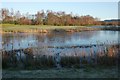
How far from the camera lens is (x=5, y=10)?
241 ft

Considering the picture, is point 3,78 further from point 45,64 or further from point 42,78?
point 45,64

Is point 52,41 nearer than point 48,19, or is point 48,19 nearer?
point 52,41

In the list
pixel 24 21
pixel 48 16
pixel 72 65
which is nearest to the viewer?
pixel 72 65

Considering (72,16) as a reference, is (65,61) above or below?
below

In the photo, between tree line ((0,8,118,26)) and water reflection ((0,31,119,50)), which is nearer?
water reflection ((0,31,119,50))

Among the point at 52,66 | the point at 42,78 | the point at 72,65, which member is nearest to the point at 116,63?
the point at 72,65

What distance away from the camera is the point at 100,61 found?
1198 centimetres

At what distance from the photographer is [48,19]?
77.1 metres

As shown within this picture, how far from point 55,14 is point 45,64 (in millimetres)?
73721

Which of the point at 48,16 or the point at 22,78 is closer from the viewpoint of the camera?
the point at 22,78

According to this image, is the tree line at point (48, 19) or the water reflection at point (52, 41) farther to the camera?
the tree line at point (48, 19)

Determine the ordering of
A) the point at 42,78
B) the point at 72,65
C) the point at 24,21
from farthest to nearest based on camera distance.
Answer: the point at 24,21, the point at 72,65, the point at 42,78

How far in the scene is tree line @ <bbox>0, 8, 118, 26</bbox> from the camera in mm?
71875

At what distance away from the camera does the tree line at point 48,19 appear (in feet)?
236
